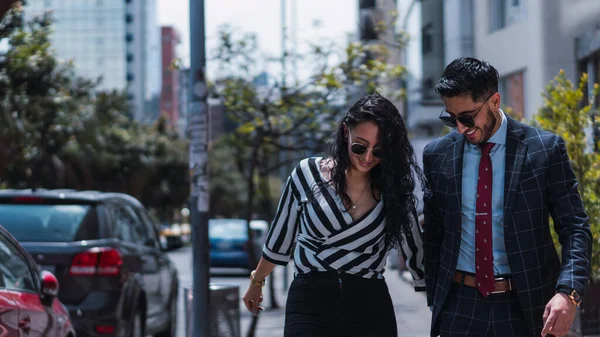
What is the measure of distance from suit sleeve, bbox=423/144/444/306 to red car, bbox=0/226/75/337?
2342mm

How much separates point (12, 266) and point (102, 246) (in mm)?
3009

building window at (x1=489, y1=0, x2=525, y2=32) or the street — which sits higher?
building window at (x1=489, y1=0, x2=525, y2=32)

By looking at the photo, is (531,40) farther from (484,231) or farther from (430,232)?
(484,231)

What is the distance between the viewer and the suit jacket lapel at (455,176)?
4301mm

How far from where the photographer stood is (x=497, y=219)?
4.20 meters

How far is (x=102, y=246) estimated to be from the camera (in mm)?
9695

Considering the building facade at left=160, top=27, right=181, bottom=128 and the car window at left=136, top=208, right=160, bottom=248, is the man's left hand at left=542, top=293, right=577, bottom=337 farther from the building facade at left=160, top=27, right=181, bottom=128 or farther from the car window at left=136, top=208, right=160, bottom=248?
the building facade at left=160, top=27, right=181, bottom=128

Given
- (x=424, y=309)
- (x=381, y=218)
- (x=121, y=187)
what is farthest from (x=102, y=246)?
(x=121, y=187)

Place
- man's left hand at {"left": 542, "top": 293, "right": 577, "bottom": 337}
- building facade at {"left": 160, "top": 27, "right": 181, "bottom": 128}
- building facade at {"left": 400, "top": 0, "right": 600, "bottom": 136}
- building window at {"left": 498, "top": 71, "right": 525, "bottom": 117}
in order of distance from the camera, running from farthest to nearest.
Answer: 1. building facade at {"left": 160, "top": 27, "right": 181, "bottom": 128}
2. building window at {"left": 498, "top": 71, "right": 525, "bottom": 117}
3. building facade at {"left": 400, "top": 0, "right": 600, "bottom": 136}
4. man's left hand at {"left": 542, "top": 293, "right": 577, "bottom": 337}

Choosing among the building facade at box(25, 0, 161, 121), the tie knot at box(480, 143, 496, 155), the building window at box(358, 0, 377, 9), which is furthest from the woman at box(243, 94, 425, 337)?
the building facade at box(25, 0, 161, 121)

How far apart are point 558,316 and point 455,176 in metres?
0.72

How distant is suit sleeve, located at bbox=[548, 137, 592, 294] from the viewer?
13.3 ft

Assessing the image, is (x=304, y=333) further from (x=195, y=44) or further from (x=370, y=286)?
(x=195, y=44)

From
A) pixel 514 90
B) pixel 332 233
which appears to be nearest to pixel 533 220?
pixel 332 233
